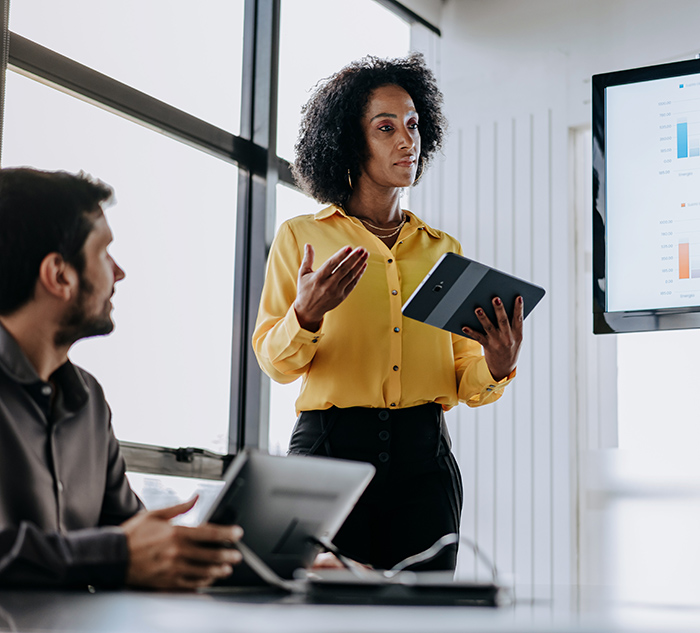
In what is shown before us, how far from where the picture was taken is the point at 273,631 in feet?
1.92

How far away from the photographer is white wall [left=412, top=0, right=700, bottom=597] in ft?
12.3

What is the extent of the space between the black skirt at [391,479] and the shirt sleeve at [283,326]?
14 cm

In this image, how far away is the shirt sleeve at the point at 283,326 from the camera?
1913 mm

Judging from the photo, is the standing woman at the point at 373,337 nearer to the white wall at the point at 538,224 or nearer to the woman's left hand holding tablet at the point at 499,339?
the woman's left hand holding tablet at the point at 499,339

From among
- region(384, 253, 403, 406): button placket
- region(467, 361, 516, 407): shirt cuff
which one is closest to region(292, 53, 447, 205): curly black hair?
region(384, 253, 403, 406): button placket

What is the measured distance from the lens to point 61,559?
3.03 ft

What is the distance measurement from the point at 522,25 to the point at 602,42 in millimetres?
432

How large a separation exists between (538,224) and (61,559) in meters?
3.30

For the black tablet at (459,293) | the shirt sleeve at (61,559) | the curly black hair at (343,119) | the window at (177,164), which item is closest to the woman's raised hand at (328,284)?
the black tablet at (459,293)

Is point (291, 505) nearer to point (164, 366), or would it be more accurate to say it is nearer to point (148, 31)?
point (164, 366)

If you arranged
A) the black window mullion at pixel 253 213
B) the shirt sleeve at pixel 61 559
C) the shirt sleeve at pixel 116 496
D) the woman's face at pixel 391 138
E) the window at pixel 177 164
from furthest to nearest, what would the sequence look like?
the black window mullion at pixel 253 213
the window at pixel 177 164
the woman's face at pixel 391 138
the shirt sleeve at pixel 116 496
the shirt sleeve at pixel 61 559

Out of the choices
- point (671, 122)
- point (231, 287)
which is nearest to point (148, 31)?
point (231, 287)

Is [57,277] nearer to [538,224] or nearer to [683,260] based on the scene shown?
[683,260]

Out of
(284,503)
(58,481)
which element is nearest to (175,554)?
(284,503)
